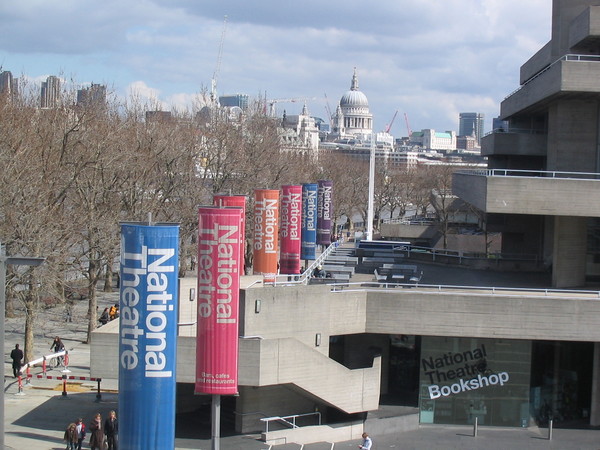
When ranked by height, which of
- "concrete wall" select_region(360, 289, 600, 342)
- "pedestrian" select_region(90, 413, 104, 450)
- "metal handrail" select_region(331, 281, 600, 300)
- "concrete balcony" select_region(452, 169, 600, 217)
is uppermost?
"concrete balcony" select_region(452, 169, 600, 217)

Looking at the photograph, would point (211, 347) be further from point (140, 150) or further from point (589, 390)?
point (140, 150)

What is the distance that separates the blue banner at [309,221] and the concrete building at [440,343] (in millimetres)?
8302

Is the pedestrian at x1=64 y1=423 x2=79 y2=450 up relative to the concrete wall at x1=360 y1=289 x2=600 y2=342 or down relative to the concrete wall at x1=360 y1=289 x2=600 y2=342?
down

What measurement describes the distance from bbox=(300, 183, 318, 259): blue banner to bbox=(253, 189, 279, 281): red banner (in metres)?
7.81

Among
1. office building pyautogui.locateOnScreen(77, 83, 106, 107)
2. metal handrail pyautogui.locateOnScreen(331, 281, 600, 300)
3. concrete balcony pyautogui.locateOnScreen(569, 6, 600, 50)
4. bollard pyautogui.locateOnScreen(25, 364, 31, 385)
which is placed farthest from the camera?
office building pyautogui.locateOnScreen(77, 83, 106, 107)

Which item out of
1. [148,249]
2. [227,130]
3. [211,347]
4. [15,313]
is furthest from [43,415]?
[227,130]

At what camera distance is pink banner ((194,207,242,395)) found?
2094cm

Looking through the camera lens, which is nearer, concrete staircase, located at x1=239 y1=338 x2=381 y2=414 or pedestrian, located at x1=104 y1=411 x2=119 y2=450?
pedestrian, located at x1=104 y1=411 x2=119 y2=450

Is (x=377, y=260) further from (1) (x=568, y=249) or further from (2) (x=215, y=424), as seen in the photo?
(2) (x=215, y=424)

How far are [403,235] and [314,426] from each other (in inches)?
1773

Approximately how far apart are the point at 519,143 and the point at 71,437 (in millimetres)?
31888

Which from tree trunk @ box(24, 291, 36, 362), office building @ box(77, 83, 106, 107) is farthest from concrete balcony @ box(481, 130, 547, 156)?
tree trunk @ box(24, 291, 36, 362)

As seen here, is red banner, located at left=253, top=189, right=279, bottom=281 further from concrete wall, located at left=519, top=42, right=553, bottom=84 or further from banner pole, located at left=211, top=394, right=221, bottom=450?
concrete wall, located at left=519, top=42, right=553, bottom=84

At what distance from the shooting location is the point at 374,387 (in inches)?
1179
